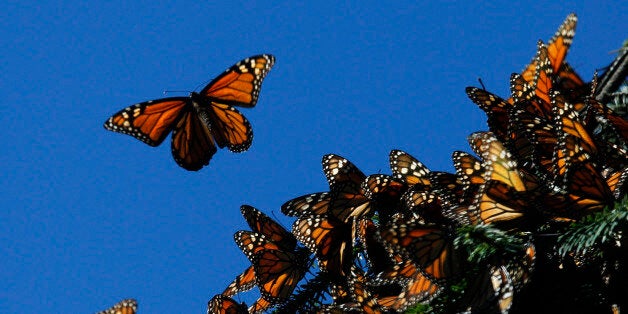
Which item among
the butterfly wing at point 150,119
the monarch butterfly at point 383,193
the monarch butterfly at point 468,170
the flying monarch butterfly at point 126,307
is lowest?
the flying monarch butterfly at point 126,307

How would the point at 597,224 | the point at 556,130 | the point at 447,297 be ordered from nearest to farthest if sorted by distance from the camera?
1. the point at 597,224
2. the point at 447,297
3. the point at 556,130

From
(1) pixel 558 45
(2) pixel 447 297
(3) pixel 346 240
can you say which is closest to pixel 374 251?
(3) pixel 346 240

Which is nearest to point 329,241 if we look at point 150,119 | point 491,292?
point 491,292

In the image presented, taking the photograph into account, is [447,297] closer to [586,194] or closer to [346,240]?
[586,194]

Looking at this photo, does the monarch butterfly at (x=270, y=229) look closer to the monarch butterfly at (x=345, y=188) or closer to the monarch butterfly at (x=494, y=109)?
the monarch butterfly at (x=345, y=188)

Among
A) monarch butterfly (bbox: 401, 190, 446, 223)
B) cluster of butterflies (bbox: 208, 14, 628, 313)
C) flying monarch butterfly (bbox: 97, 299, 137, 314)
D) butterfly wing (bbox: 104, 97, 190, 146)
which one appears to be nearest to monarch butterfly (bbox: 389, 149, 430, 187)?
cluster of butterflies (bbox: 208, 14, 628, 313)

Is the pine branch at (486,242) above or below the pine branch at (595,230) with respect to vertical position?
above

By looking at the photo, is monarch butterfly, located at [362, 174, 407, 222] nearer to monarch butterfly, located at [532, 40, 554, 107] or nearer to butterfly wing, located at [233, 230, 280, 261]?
butterfly wing, located at [233, 230, 280, 261]

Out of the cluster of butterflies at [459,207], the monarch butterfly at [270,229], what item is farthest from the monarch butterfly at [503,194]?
the monarch butterfly at [270,229]
